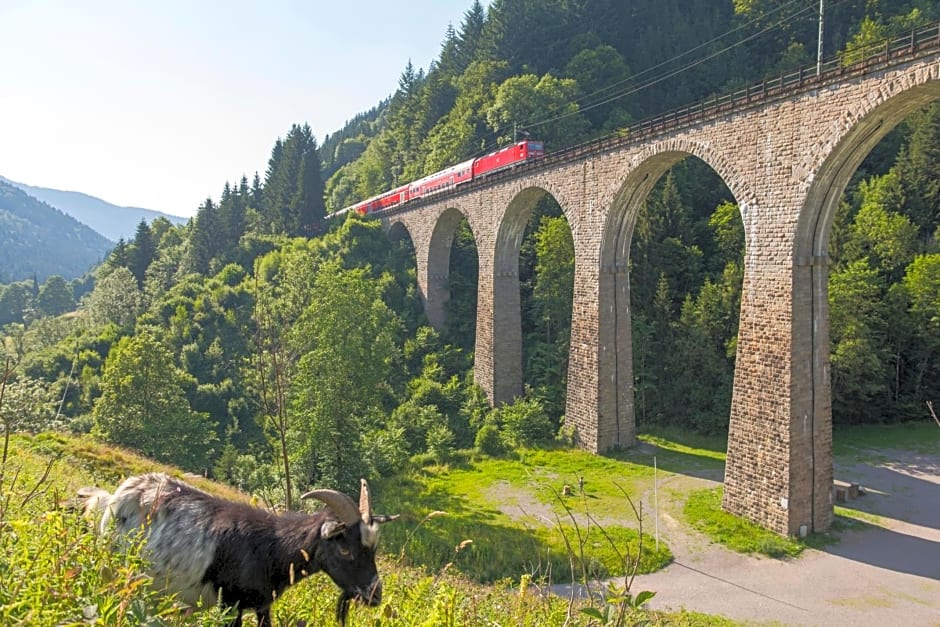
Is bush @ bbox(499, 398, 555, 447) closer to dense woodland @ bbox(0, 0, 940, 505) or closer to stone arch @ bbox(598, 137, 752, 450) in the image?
dense woodland @ bbox(0, 0, 940, 505)

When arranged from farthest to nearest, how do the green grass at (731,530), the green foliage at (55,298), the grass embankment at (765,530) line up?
the green foliage at (55,298), the grass embankment at (765,530), the green grass at (731,530)

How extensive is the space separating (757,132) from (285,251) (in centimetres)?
3718

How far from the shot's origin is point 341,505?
323 cm

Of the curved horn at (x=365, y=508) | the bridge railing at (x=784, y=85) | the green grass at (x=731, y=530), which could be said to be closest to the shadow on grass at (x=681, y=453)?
the green grass at (x=731, y=530)

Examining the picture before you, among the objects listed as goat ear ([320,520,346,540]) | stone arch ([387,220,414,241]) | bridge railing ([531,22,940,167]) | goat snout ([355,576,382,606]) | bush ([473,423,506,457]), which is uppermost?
stone arch ([387,220,414,241])

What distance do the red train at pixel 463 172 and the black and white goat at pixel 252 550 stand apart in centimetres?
2609

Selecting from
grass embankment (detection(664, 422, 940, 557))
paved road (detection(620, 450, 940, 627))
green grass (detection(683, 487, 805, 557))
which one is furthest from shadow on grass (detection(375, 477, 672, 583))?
grass embankment (detection(664, 422, 940, 557))

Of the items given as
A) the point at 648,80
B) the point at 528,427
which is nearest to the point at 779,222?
the point at 528,427

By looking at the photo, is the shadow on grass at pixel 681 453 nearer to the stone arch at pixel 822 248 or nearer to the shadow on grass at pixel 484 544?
the stone arch at pixel 822 248

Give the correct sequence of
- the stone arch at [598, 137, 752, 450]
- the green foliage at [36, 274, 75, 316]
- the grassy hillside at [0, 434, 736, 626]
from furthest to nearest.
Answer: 1. the green foliage at [36, 274, 75, 316]
2. the stone arch at [598, 137, 752, 450]
3. the grassy hillside at [0, 434, 736, 626]

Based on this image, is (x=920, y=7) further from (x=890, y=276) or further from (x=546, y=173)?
(x=546, y=173)

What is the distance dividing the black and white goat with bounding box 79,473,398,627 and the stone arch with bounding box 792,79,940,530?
13478 mm

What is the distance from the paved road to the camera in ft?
35.3

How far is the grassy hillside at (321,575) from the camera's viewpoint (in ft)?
6.69
